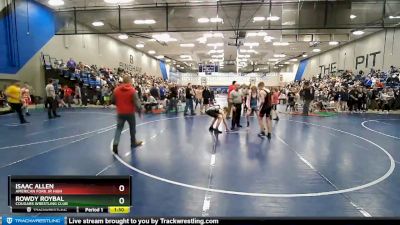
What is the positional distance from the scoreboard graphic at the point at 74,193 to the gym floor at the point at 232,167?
8.35 feet

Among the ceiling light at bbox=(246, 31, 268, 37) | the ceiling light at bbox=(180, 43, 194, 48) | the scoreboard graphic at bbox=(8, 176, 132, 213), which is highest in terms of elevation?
the ceiling light at bbox=(246, 31, 268, 37)

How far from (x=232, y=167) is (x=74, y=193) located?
190 inches

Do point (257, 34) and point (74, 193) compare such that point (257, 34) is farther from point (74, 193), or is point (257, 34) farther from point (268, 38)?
point (74, 193)

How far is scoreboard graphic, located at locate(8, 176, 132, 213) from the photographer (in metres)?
1.28

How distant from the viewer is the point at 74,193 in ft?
4.23

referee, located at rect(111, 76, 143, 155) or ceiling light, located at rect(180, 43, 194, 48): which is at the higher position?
ceiling light, located at rect(180, 43, 194, 48)

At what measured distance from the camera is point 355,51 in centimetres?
2811

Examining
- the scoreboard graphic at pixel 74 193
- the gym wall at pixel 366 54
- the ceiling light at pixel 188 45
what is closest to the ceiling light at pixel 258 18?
the gym wall at pixel 366 54

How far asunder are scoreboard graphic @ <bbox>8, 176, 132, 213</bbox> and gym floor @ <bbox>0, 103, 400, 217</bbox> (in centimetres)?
255

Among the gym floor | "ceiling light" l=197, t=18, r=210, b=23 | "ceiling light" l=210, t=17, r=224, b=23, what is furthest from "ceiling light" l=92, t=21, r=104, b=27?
the gym floor

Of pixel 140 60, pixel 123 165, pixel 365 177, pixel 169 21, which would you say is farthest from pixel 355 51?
pixel 123 165

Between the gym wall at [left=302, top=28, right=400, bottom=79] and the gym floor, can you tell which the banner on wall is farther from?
the gym floor

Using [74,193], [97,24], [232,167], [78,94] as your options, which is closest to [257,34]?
[97,24]

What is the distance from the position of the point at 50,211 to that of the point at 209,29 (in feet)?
53.4
